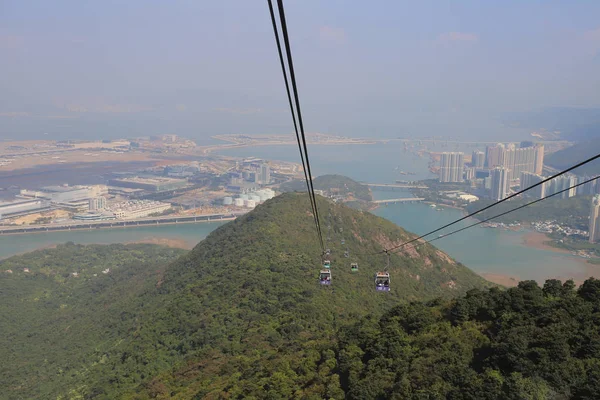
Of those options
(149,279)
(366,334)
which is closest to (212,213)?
(149,279)

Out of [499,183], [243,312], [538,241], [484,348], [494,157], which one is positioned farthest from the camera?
[494,157]

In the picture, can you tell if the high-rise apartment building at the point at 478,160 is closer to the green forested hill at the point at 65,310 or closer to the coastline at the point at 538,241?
the coastline at the point at 538,241

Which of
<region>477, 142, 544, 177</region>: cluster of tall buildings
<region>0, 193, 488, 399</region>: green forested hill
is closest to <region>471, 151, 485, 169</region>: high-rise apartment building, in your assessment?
<region>477, 142, 544, 177</region>: cluster of tall buildings

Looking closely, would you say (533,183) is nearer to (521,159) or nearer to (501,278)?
(521,159)

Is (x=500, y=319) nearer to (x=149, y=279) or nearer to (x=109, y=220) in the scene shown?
(x=149, y=279)

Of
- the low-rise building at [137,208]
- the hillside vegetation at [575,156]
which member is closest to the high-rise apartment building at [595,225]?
the hillside vegetation at [575,156]

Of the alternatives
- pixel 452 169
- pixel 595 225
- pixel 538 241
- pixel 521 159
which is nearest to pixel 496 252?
pixel 538 241
